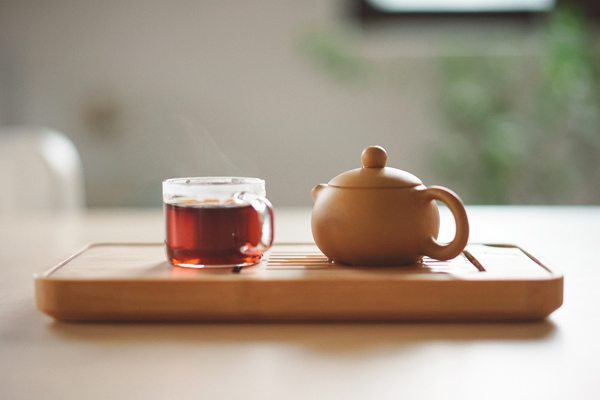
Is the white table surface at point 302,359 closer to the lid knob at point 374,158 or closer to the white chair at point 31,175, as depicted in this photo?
the lid knob at point 374,158

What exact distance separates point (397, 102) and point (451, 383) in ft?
8.61

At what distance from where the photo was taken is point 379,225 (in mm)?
671

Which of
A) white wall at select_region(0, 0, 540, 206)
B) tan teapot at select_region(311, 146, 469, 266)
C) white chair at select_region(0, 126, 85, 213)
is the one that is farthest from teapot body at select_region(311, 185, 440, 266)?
white wall at select_region(0, 0, 540, 206)

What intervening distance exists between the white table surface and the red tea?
98 mm

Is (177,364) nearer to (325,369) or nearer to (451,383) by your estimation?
(325,369)

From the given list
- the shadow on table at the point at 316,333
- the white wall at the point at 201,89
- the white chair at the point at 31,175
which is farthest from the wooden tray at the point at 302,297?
the white wall at the point at 201,89

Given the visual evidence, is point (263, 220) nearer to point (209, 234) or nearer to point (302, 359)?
point (209, 234)

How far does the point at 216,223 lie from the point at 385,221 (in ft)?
0.65

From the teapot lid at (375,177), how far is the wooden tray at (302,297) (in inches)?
4.4

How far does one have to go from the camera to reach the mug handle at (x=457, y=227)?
26.7 inches

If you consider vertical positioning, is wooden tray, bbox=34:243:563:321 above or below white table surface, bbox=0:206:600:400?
above

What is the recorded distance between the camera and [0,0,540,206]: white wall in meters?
2.96

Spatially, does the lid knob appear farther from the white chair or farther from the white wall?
the white wall

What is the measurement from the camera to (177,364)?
524 mm
